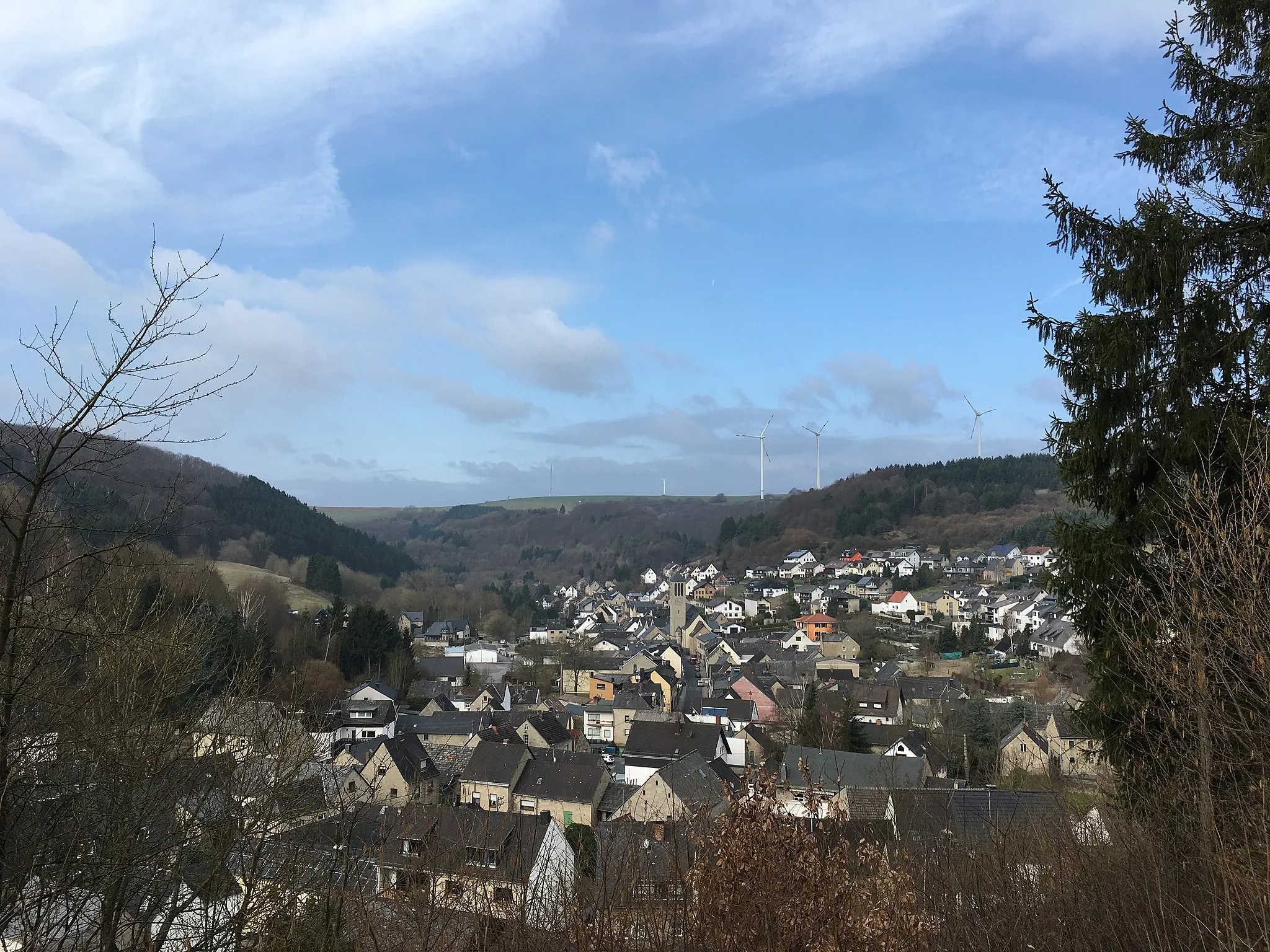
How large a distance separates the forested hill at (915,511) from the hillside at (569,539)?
12.9 meters

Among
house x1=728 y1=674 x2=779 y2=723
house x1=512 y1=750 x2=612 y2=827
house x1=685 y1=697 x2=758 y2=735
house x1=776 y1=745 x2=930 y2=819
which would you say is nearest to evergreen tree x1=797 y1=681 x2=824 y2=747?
house x1=776 y1=745 x2=930 y2=819

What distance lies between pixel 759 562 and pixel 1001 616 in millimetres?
41603

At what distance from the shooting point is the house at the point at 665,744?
87.9 feet

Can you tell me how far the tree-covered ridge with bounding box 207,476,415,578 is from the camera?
299 feet

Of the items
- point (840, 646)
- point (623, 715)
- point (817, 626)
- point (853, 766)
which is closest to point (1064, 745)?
point (853, 766)

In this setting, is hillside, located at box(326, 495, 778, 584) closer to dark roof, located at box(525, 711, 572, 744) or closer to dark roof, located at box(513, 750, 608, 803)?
dark roof, located at box(525, 711, 572, 744)

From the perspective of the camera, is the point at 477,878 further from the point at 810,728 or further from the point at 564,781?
the point at 810,728

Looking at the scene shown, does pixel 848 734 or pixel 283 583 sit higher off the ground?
pixel 283 583

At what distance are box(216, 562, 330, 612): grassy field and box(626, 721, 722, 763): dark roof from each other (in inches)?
Result: 1366

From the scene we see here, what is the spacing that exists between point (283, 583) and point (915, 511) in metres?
73.3

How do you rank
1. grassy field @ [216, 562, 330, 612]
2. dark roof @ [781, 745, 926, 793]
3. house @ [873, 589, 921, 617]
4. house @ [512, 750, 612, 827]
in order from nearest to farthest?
dark roof @ [781, 745, 926, 793] < house @ [512, 750, 612, 827] < grassy field @ [216, 562, 330, 612] < house @ [873, 589, 921, 617]

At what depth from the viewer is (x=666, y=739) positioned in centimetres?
2798

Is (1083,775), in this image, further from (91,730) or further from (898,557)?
(898,557)

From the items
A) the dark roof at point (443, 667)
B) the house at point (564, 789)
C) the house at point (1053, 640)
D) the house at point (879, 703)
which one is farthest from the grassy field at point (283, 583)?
the house at point (1053, 640)
